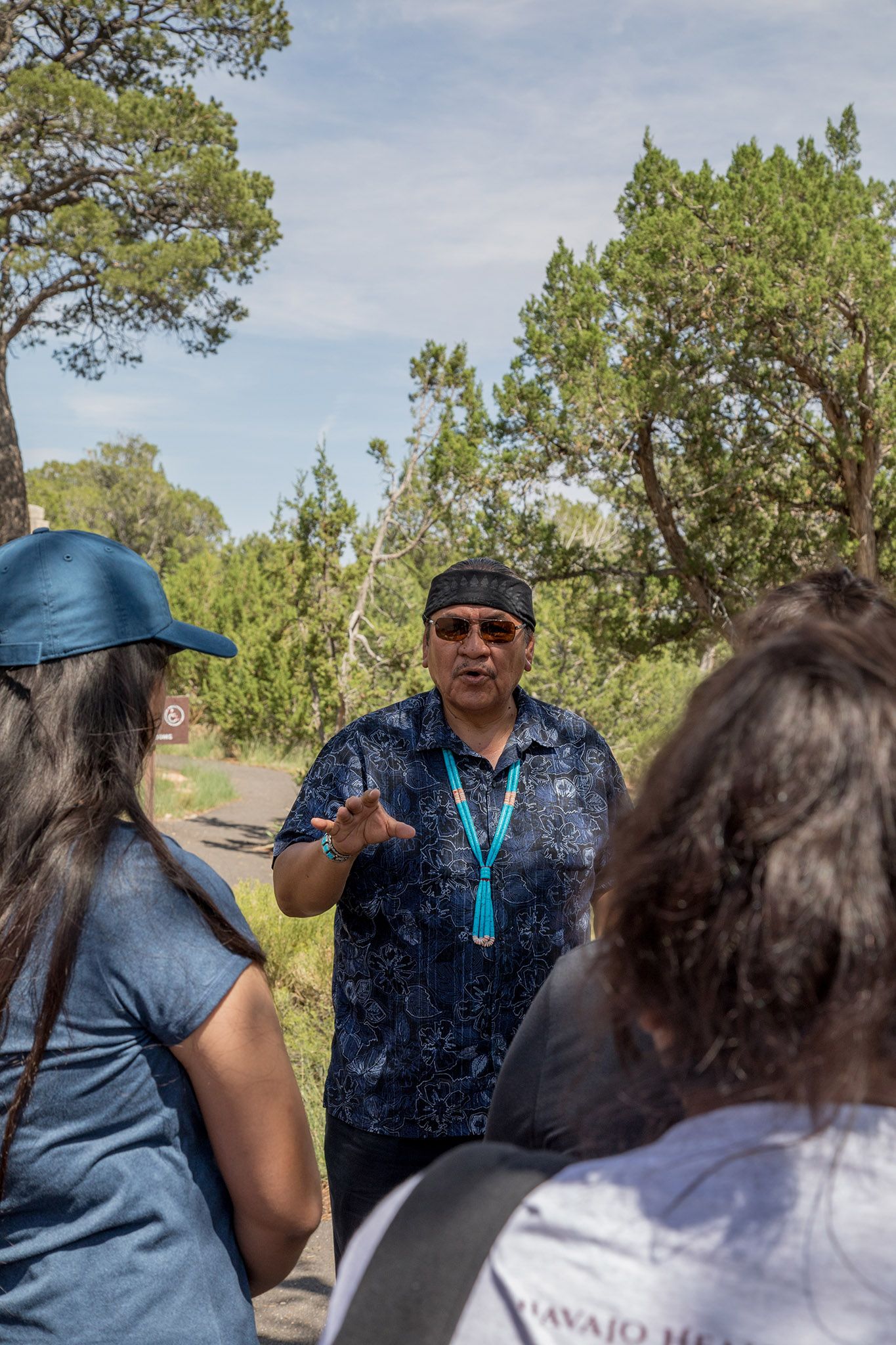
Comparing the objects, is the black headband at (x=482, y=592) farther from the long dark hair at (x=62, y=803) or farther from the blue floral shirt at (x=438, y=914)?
the long dark hair at (x=62, y=803)

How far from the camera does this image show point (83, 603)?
141 cm

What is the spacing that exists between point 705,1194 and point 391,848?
1.69 m

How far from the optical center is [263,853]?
1254cm

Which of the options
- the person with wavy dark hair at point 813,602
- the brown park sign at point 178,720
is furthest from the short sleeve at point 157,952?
the brown park sign at point 178,720

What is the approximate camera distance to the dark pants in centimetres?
223

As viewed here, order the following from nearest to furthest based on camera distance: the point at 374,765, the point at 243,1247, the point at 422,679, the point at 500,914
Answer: the point at 243,1247
the point at 500,914
the point at 374,765
the point at 422,679

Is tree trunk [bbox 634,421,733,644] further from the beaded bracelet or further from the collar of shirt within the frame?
the beaded bracelet

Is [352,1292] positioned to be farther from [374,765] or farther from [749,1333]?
→ [374,765]

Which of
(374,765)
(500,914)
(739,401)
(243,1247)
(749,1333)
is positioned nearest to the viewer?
(749,1333)

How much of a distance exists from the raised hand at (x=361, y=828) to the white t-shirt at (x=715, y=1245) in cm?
134

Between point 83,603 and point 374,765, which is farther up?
point 83,603

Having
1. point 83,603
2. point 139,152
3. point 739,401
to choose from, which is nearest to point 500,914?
point 83,603

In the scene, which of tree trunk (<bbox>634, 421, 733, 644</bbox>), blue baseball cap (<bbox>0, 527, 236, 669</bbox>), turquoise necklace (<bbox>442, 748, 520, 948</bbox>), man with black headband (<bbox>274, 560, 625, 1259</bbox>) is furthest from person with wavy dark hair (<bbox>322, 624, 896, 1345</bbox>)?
tree trunk (<bbox>634, 421, 733, 644</bbox>)

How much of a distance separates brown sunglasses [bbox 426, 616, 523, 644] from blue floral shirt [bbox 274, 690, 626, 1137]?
0.73ft
